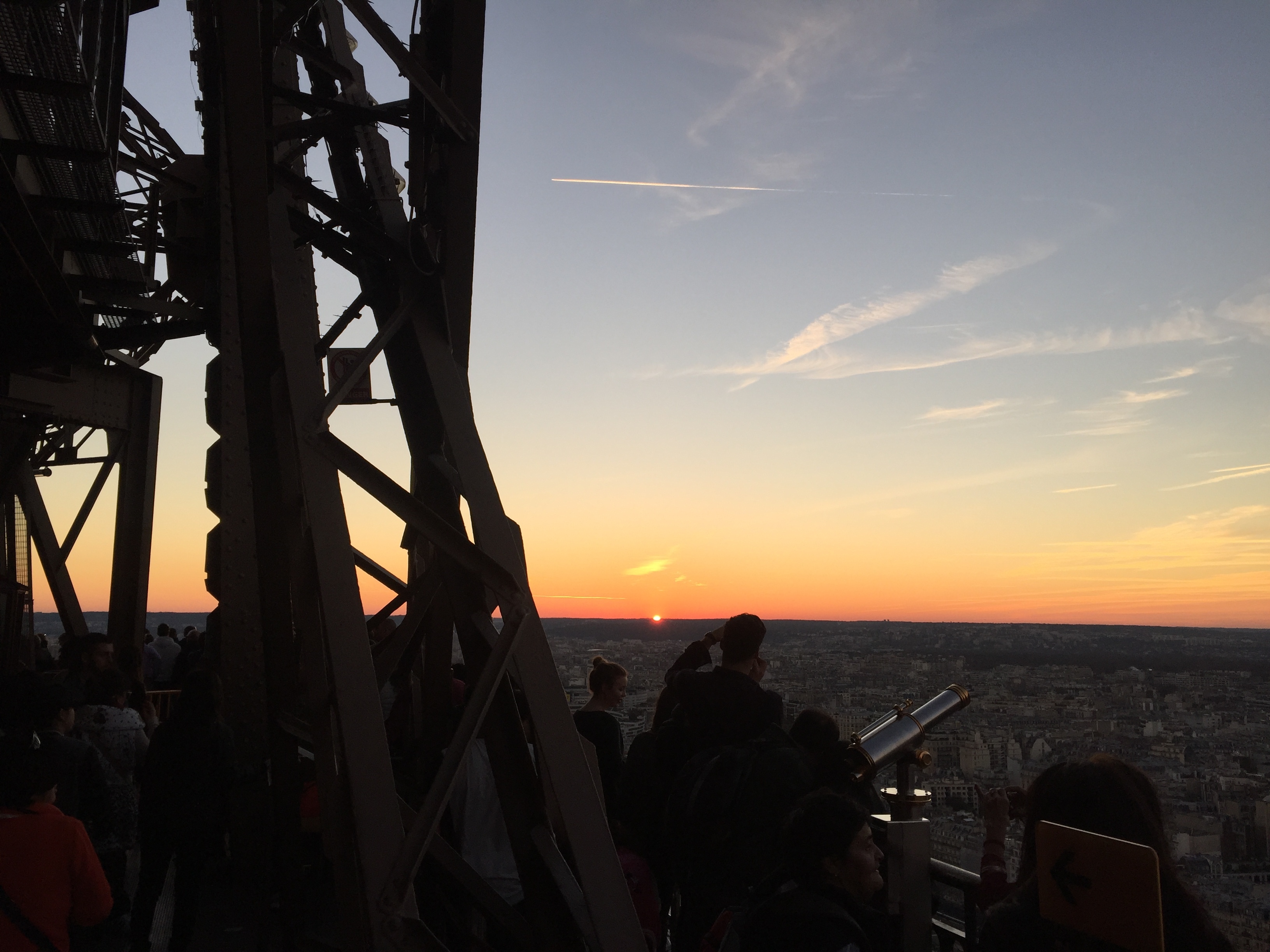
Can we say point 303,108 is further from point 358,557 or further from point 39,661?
point 39,661

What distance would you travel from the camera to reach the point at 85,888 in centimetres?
324

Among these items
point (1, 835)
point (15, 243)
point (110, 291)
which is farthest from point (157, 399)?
point (1, 835)

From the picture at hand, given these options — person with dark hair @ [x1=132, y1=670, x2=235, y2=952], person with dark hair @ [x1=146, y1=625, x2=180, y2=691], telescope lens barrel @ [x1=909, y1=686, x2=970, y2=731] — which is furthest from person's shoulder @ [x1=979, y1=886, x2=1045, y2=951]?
person with dark hair @ [x1=146, y1=625, x2=180, y2=691]

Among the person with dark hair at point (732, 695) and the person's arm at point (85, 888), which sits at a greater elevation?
the person with dark hair at point (732, 695)

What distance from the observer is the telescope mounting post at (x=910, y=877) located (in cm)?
330

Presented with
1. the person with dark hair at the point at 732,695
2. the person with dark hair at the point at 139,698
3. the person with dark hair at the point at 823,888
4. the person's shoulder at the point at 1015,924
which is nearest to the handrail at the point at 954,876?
the person with dark hair at the point at 823,888

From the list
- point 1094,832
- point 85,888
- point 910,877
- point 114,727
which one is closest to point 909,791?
point 910,877

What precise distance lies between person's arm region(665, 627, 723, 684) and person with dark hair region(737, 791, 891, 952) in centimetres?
244

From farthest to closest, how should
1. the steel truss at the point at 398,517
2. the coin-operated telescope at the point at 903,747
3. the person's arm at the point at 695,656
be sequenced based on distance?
the person's arm at the point at 695,656 → the coin-operated telescope at the point at 903,747 → the steel truss at the point at 398,517

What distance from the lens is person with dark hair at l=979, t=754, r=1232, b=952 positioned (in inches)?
81.5

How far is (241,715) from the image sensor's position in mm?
6203

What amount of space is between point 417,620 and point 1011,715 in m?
4.42

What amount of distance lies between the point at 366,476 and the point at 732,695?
1.95m

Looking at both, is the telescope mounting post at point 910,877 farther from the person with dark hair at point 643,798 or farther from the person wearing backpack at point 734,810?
the person with dark hair at point 643,798
